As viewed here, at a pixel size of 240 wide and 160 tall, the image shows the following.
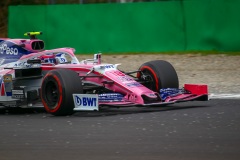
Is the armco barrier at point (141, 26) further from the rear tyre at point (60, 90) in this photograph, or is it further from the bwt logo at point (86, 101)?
the bwt logo at point (86, 101)

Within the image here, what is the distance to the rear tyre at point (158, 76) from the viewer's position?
13062 millimetres

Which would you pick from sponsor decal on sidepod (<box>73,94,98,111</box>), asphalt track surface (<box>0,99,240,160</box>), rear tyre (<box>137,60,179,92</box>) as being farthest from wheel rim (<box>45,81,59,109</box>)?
rear tyre (<box>137,60,179,92</box>)

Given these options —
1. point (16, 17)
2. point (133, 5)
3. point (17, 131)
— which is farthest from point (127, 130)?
point (16, 17)

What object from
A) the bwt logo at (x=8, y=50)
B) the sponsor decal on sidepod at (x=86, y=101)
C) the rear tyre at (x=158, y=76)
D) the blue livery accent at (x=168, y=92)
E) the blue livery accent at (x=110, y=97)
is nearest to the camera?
the sponsor decal on sidepod at (x=86, y=101)

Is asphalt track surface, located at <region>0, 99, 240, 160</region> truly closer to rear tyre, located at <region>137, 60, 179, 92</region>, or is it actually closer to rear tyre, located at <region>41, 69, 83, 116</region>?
rear tyre, located at <region>41, 69, 83, 116</region>

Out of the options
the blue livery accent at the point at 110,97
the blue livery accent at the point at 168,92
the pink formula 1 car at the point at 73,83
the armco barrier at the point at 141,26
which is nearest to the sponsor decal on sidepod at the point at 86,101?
the pink formula 1 car at the point at 73,83

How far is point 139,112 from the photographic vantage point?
1252 cm

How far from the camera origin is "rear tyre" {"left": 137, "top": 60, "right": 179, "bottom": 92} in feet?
42.9

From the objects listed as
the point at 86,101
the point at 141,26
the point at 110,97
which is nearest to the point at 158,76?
the point at 110,97

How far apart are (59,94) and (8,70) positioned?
1.67 metres

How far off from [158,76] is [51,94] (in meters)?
1.97

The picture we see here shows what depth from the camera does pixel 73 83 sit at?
12.0 metres

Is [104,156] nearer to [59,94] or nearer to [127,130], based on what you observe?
[127,130]

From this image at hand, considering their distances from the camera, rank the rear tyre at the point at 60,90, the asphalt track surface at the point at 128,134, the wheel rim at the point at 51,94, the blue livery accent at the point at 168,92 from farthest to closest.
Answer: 1. the blue livery accent at the point at 168,92
2. the wheel rim at the point at 51,94
3. the rear tyre at the point at 60,90
4. the asphalt track surface at the point at 128,134
